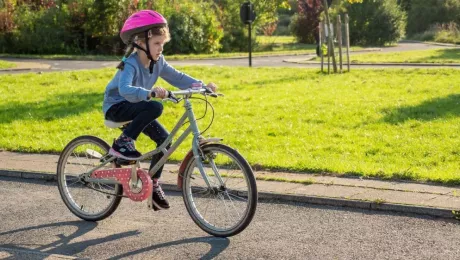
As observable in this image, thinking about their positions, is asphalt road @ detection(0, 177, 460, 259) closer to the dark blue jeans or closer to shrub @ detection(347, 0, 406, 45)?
the dark blue jeans

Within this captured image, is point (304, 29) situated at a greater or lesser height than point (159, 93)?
lesser

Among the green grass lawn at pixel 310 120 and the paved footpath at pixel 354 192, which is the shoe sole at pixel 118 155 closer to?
A: the paved footpath at pixel 354 192

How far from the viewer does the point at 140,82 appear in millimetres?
6043

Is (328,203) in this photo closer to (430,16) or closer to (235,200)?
(235,200)

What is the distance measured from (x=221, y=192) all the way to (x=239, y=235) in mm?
344

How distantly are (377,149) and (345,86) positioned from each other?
7433 millimetres

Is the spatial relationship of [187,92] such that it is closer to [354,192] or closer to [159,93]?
[159,93]

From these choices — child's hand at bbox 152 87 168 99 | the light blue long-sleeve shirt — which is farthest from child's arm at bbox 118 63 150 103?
child's hand at bbox 152 87 168 99

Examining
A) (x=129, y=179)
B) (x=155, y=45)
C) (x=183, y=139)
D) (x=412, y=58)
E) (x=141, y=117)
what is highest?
(x=155, y=45)

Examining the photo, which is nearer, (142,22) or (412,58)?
(142,22)

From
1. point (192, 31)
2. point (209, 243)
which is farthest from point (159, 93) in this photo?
point (192, 31)

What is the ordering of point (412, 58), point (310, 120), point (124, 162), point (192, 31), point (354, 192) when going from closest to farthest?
1. point (124, 162)
2. point (354, 192)
3. point (310, 120)
4. point (412, 58)
5. point (192, 31)

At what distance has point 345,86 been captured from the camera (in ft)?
54.7

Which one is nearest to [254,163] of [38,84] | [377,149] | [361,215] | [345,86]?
[377,149]
